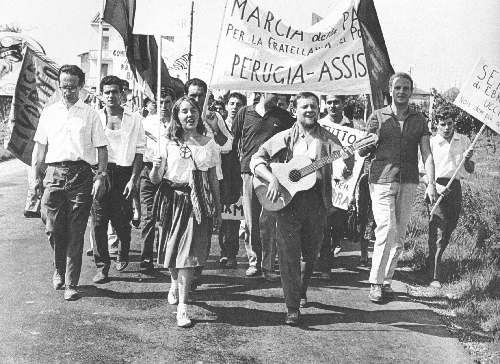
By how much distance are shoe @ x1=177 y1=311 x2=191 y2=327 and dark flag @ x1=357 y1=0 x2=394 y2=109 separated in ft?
9.51

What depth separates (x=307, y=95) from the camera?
549 cm

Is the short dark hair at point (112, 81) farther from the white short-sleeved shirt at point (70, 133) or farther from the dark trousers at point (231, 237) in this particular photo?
the dark trousers at point (231, 237)

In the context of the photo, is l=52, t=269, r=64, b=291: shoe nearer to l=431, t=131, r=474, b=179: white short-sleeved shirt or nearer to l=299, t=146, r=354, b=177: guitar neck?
l=299, t=146, r=354, b=177: guitar neck

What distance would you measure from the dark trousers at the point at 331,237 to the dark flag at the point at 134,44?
2.57 m

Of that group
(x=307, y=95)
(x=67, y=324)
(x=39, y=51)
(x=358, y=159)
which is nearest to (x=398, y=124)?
(x=307, y=95)

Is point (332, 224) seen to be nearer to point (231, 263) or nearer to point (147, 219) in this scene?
point (231, 263)

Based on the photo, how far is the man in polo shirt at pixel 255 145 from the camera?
674cm

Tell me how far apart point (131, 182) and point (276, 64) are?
1.92m

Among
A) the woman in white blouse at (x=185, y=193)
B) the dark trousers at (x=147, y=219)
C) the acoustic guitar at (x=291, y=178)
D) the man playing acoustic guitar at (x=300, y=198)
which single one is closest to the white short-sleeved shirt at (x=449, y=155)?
the man playing acoustic guitar at (x=300, y=198)

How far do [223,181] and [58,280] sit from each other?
2.19 m

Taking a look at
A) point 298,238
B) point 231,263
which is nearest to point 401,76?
point 298,238

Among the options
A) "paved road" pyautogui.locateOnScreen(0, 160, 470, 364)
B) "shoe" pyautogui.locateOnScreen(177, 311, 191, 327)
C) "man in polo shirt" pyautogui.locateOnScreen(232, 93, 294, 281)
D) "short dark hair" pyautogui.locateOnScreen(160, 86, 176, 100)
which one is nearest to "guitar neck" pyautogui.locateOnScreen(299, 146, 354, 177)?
"paved road" pyautogui.locateOnScreen(0, 160, 470, 364)

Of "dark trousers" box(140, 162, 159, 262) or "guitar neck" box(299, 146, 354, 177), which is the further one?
"dark trousers" box(140, 162, 159, 262)

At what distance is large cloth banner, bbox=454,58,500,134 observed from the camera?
682 cm
